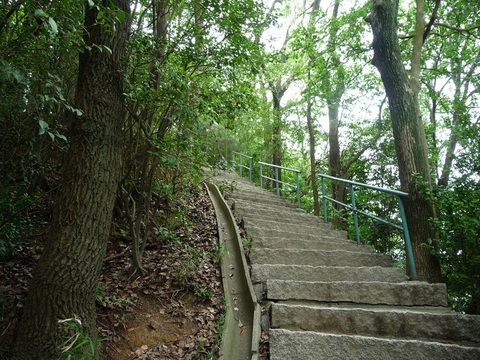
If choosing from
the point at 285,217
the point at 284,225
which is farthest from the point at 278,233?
the point at 285,217

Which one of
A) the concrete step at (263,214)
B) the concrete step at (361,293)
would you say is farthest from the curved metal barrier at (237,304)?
the concrete step at (263,214)

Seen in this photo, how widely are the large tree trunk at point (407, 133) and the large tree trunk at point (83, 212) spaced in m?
3.78

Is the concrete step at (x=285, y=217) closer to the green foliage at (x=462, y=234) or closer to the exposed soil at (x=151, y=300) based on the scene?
the exposed soil at (x=151, y=300)

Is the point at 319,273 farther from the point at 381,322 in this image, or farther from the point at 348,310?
the point at 381,322

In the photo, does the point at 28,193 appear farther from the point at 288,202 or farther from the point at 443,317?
the point at 288,202

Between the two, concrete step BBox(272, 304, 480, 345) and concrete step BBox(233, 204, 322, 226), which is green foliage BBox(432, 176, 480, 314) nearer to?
concrete step BBox(272, 304, 480, 345)

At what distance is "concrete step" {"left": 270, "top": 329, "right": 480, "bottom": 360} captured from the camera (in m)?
2.04

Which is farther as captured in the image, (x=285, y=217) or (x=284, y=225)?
(x=285, y=217)

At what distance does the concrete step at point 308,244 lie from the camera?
393 cm

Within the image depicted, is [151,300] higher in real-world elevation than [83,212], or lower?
lower

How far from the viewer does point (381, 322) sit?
2.39m

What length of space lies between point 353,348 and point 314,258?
156 centimetres

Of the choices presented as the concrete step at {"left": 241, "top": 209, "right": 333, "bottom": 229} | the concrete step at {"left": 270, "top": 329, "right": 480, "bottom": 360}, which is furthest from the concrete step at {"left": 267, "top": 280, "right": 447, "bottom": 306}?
the concrete step at {"left": 241, "top": 209, "right": 333, "bottom": 229}

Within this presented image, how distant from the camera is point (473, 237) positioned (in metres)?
2.75
